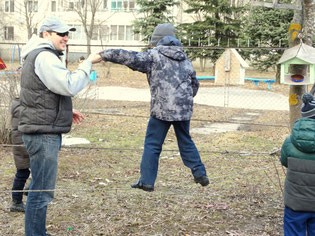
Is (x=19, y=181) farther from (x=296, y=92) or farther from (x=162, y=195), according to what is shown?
(x=296, y=92)

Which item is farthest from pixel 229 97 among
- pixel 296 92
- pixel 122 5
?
pixel 122 5

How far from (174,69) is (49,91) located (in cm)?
119

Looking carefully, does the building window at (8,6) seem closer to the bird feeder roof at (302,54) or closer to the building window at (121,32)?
the building window at (121,32)

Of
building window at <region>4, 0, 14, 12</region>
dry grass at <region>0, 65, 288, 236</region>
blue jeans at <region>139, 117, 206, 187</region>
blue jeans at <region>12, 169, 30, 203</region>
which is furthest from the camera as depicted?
building window at <region>4, 0, 14, 12</region>

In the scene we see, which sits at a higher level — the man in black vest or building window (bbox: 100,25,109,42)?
building window (bbox: 100,25,109,42)

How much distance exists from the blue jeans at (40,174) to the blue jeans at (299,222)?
168 cm

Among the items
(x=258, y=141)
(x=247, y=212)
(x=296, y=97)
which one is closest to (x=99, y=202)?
(x=247, y=212)

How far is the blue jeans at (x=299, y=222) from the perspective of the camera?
3.22m

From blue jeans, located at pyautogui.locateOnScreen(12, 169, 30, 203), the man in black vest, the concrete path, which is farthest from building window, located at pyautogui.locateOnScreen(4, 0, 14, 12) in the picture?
the man in black vest

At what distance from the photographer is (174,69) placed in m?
A: 4.07

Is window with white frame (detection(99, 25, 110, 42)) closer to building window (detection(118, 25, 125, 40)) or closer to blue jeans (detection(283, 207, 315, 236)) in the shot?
building window (detection(118, 25, 125, 40))

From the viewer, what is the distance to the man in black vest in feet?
10.7

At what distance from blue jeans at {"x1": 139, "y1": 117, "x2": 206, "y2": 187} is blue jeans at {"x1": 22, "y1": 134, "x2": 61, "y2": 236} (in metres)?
0.98

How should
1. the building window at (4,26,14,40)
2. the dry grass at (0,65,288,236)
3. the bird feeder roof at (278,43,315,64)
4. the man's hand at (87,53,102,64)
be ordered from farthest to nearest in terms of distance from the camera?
the building window at (4,26,14,40) < the bird feeder roof at (278,43,315,64) < the dry grass at (0,65,288,236) < the man's hand at (87,53,102,64)
